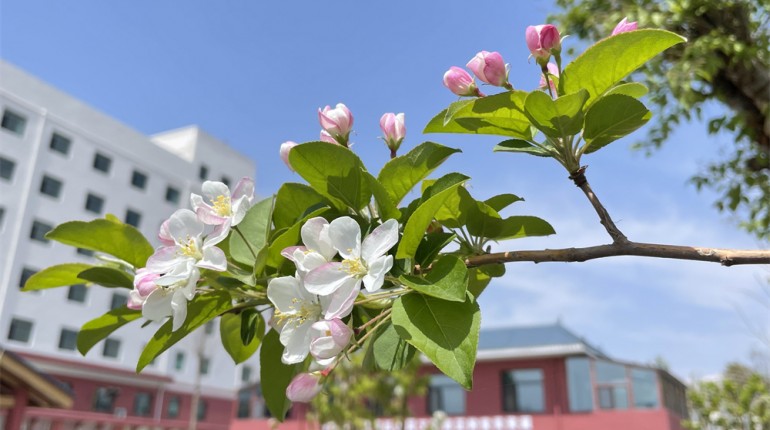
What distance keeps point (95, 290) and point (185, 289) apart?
70.2 feet

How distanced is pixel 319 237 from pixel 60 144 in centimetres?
2106

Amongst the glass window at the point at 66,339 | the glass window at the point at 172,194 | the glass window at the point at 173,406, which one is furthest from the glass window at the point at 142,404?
the glass window at the point at 172,194

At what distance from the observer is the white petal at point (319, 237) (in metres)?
0.57

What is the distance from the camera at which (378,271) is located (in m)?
0.55

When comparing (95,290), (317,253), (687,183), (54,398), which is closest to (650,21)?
(687,183)

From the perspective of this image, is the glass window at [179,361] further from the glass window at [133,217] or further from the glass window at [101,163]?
the glass window at [101,163]

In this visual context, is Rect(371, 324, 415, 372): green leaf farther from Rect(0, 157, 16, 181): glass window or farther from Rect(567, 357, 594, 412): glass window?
Rect(0, 157, 16, 181): glass window

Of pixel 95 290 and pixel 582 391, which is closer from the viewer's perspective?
pixel 582 391

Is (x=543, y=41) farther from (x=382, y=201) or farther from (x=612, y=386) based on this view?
(x=612, y=386)

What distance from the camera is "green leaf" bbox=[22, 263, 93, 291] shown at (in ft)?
2.49

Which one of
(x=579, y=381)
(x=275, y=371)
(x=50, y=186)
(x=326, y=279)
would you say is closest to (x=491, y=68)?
(x=326, y=279)

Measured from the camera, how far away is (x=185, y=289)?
1.94 ft

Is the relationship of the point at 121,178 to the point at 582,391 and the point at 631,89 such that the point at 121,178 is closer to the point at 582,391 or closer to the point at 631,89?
the point at 582,391

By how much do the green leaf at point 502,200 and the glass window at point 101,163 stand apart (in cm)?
2166
